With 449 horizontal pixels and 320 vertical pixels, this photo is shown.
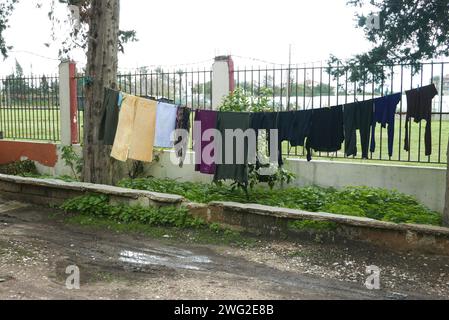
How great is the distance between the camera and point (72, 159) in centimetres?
1022

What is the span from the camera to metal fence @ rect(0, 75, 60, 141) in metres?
11.0

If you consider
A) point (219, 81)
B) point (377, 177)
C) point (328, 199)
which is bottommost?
point (328, 199)

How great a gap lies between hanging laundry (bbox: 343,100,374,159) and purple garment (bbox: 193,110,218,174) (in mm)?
1885

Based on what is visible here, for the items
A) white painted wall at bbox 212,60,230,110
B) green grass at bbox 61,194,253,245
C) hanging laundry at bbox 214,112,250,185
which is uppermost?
white painted wall at bbox 212,60,230,110

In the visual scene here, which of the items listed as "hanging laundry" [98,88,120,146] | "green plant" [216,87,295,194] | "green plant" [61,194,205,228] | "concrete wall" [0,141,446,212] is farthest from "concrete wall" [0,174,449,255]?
"concrete wall" [0,141,446,212]

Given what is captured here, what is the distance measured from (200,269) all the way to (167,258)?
22.5 inches

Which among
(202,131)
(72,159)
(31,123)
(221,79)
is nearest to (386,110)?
(202,131)

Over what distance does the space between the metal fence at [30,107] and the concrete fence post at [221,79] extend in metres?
4.15

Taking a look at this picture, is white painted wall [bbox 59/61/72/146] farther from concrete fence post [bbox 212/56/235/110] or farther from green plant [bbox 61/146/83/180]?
concrete fence post [bbox 212/56/235/110]

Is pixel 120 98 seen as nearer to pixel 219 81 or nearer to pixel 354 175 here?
pixel 219 81

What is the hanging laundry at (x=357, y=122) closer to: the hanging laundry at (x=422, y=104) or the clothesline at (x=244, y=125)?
the clothesline at (x=244, y=125)

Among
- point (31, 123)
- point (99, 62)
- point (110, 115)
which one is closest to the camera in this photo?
point (110, 115)
